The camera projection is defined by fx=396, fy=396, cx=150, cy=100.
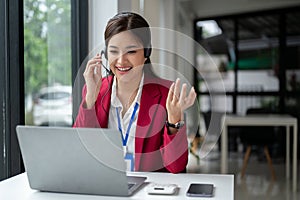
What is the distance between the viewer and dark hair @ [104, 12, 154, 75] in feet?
5.31

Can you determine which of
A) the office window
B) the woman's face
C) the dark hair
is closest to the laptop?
the woman's face

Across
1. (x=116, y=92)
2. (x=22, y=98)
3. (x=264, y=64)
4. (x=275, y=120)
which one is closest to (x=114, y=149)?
(x=116, y=92)

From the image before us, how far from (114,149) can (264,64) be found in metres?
6.31

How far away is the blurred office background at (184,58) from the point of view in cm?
201

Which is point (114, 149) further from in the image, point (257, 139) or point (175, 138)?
point (257, 139)

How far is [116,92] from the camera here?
167 cm

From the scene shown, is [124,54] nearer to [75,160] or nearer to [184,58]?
[75,160]

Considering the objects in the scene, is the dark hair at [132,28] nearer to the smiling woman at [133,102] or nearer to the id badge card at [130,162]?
the smiling woman at [133,102]

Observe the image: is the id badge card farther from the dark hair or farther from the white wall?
the white wall

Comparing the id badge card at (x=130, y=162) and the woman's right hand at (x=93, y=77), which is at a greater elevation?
the woman's right hand at (x=93, y=77)

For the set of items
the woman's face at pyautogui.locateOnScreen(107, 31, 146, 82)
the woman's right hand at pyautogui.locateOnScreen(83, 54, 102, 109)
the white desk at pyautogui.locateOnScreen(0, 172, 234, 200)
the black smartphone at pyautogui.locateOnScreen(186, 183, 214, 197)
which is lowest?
→ the white desk at pyautogui.locateOnScreen(0, 172, 234, 200)

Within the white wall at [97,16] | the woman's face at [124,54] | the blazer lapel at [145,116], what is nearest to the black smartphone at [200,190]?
the blazer lapel at [145,116]

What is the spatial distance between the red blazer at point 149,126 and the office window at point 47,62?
730mm

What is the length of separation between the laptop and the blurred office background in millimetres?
487
